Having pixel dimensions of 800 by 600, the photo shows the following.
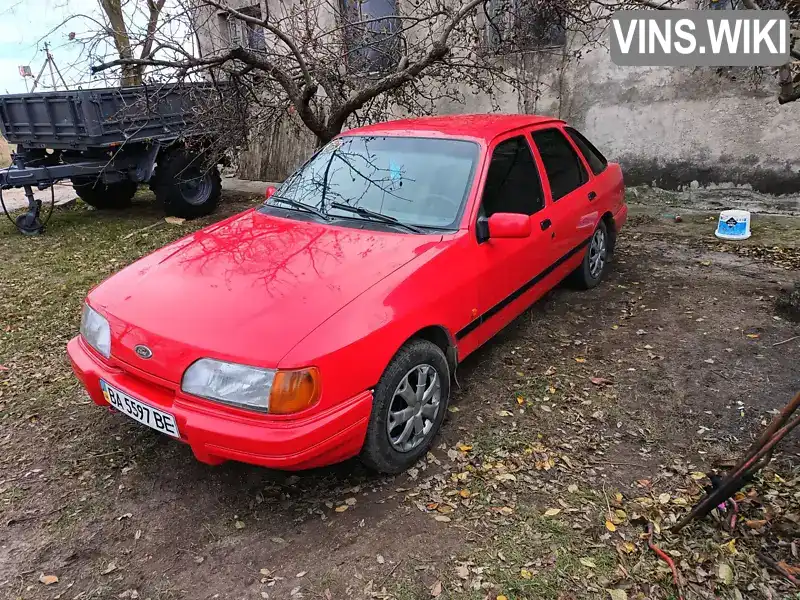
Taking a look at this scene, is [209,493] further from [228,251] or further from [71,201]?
[71,201]

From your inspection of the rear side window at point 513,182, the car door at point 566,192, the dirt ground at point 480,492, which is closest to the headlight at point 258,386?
the dirt ground at point 480,492

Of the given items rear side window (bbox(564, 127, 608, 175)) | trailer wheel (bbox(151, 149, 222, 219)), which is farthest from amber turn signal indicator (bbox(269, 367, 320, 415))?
trailer wheel (bbox(151, 149, 222, 219))

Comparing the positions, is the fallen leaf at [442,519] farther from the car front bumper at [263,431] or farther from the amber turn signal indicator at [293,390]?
the amber turn signal indicator at [293,390]

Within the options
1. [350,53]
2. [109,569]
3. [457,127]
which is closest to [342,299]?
[109,569]

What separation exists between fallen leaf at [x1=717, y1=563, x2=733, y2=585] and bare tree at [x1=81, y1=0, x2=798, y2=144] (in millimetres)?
3451

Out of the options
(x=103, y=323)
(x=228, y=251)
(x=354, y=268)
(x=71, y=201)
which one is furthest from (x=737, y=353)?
(x=71, y=201)

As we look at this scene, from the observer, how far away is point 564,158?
4.43 metres

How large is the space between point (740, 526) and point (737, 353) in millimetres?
1762

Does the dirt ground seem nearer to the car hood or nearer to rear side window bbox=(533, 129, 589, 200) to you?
the car hood

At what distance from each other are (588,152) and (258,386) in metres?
3.72

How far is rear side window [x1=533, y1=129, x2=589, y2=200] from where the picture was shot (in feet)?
13.6

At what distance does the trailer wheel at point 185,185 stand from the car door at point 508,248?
528 centimetres

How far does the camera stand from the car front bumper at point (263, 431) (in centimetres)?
230

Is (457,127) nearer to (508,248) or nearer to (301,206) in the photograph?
(508,248)
